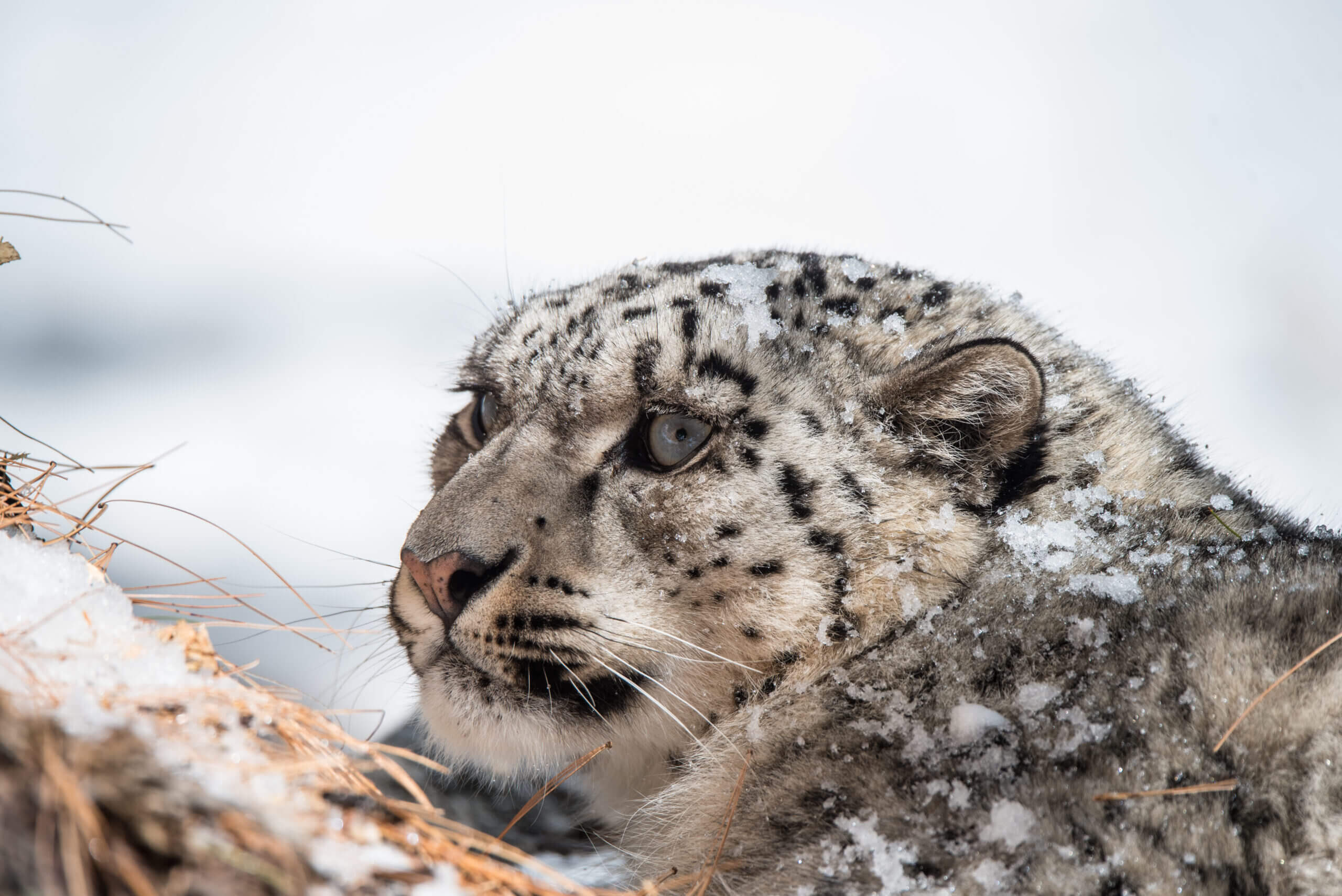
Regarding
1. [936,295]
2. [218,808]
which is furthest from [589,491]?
[218,808]

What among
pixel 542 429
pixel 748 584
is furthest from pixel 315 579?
pixel 748 584

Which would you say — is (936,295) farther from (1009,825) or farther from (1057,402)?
(1009,825)

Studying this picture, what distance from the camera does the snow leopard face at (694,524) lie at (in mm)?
2715

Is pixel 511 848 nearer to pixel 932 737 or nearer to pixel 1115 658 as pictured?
pixel 932 737

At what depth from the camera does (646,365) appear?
3.00 m

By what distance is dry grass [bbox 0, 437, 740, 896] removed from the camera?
1.22 metres

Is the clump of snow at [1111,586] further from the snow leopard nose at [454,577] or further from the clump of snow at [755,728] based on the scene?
the snow leopard nose at [454,577]

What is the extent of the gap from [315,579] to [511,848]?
649 centimetres

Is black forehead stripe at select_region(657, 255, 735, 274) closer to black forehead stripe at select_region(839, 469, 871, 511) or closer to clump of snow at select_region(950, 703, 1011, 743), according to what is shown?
black forehead stripe at select_region(839, 469, 871, 511)

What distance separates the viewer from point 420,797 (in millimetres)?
1938

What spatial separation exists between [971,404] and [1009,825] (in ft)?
4.33

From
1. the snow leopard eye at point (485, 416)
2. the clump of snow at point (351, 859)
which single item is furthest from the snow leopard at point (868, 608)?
the clump of snow at point (351, 859)

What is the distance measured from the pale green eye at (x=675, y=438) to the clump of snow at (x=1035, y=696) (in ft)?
3.93

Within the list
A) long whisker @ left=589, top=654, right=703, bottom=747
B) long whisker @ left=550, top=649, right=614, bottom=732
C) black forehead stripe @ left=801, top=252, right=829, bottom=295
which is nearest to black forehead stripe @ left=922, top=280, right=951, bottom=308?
black forehead stripe @ left=801, top=252, right=829, bottom=295
